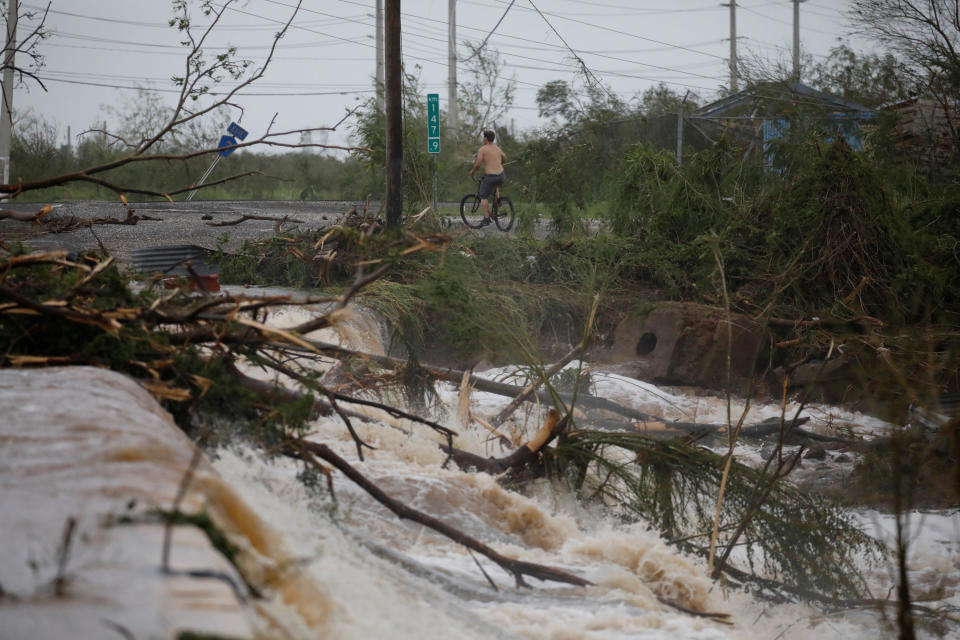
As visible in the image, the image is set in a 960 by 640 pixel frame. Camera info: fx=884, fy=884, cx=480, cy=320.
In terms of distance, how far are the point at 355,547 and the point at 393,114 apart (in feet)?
25.7

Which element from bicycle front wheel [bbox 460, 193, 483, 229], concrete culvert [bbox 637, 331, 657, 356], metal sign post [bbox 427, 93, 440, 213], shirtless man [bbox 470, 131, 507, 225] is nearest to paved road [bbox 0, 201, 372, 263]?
metal sign post [bbox 427, 93, 440, 213]

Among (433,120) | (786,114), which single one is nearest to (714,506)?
(433,120)

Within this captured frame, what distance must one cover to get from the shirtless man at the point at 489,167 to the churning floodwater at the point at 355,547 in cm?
920

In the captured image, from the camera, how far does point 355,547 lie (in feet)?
9.71

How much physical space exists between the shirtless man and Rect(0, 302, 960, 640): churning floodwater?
30.2 feet

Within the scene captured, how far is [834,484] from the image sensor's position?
6742 mm

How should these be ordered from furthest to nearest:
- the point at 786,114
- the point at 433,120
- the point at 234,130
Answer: the point at 786,114, the point at 433,120, the point at 234,130

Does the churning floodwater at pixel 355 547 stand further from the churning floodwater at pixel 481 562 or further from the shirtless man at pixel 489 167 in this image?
the shirtless man at pixel 489 167

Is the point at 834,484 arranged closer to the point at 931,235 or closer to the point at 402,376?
the point at 402,376

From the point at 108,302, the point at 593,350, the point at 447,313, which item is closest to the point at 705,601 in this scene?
the point at 108,302

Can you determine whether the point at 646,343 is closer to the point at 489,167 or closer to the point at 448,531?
the point at 489,167

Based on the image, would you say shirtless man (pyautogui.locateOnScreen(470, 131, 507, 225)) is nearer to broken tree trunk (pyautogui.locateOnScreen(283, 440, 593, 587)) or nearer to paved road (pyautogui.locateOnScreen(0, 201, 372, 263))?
paved road (pyautogui.locateOnScreen(0, 201, 372, 263))

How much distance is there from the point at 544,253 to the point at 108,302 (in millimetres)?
7693

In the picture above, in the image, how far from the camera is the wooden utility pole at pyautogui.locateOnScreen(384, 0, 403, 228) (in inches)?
392
